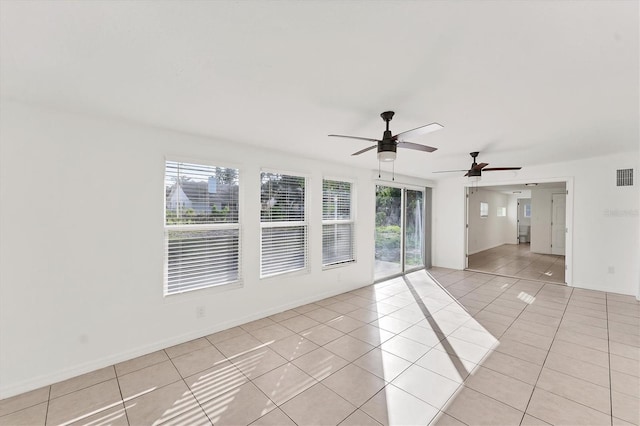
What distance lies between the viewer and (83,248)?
8.41 ft

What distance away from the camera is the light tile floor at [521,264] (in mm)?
6275

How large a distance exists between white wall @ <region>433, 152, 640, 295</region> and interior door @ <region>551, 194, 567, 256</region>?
441cm

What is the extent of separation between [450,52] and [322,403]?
260cm

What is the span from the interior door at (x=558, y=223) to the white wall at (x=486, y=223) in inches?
73.9

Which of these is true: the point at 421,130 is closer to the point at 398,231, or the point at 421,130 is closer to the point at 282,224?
the point at 282,224

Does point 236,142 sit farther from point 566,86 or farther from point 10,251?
point 566,86

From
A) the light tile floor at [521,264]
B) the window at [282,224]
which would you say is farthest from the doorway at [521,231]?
the window at [282,224]

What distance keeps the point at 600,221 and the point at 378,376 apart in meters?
5.40

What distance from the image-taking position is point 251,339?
127 inches

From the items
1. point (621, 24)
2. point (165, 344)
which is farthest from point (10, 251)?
point (621, 24)

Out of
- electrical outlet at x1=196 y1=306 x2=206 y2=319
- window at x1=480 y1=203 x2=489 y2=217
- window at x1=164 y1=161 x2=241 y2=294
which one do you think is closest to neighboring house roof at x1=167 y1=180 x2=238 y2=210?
window at x1=164 y1=161 x2=241 y2=294

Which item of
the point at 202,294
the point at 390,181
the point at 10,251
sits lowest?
the point at 202,294

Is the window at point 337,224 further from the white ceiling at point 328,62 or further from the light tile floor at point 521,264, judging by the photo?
the light tile floor at point 521,264

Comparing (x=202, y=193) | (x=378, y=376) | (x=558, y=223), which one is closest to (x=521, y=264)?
(x=558, y=223)
